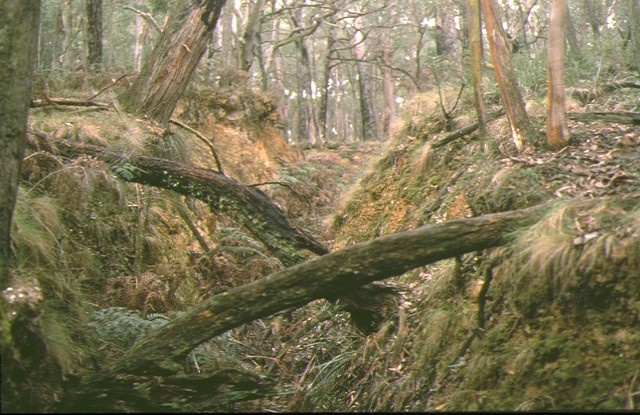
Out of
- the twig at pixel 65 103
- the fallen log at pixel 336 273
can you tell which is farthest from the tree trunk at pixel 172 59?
the fallen log at pixel 336 273

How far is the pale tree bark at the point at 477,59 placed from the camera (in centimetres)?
734

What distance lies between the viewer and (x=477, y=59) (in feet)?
24.1

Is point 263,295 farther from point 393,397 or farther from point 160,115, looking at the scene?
point 160,115

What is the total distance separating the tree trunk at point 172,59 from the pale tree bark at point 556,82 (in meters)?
4.35

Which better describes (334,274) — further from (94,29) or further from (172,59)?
(94,29)

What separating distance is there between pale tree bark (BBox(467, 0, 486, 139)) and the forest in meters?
0.04

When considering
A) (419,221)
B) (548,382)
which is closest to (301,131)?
(419,221)

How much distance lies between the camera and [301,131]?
22781 millimetres

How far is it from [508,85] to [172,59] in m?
4.31

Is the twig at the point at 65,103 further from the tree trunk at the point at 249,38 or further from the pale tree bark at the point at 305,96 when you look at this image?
the pale tree bark at the point at 305,96

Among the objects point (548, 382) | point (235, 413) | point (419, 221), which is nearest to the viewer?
point (548, 382)

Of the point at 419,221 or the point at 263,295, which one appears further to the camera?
the point at 419,221

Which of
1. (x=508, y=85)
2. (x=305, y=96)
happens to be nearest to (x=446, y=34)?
(x=305, y=96)

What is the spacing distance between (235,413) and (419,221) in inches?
152
